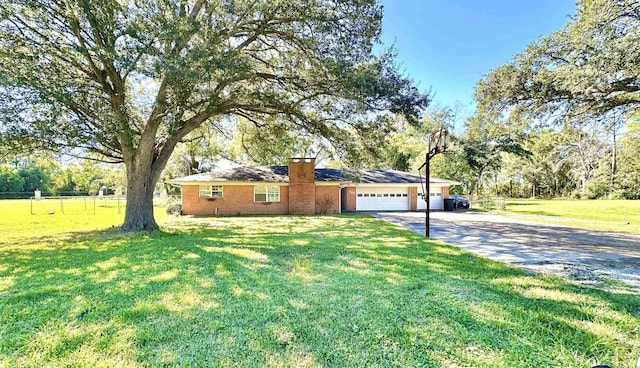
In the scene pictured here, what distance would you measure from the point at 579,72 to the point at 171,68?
964 cm

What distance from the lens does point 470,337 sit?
9.53ft

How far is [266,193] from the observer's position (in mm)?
18859

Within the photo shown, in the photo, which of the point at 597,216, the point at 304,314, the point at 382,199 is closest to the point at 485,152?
the point at 597,216

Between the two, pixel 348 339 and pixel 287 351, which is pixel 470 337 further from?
pixel 287 351

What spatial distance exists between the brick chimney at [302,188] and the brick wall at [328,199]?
0.59 metres

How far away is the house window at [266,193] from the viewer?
18.8 metres

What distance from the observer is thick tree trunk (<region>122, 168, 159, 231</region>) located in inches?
408

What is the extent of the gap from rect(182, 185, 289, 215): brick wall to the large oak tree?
301 inches

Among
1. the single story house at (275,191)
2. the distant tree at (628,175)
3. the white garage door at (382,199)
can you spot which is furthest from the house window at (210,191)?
the distant tree at (628,175)

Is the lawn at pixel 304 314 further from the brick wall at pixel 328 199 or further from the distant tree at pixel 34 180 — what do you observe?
the distant tree at pixel 34 180

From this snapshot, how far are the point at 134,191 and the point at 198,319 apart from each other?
897 cm

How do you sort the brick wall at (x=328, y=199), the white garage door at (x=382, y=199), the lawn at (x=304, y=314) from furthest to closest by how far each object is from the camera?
the white garage door at (x=382, y=199)
the brick wall at (x=328, y=199)
the lawn at (x=304, y=314)

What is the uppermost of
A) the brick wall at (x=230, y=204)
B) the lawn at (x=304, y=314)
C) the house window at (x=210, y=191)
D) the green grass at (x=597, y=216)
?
the house window at (x=210, y=191)

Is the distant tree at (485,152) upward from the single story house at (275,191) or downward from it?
upward
